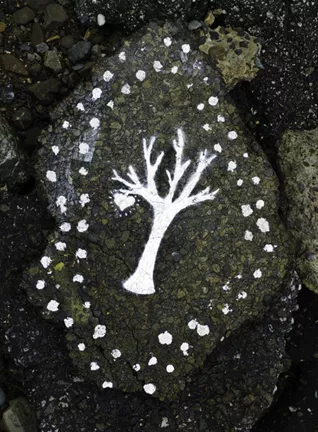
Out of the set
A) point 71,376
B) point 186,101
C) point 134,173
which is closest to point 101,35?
point 186,101

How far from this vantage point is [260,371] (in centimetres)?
248

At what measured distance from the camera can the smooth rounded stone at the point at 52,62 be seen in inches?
98.7

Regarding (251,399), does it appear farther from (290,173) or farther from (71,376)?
(290,173)

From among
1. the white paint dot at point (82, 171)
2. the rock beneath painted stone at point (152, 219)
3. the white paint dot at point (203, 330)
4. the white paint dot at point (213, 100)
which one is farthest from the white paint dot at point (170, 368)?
the white paint dot at point (213, 100)

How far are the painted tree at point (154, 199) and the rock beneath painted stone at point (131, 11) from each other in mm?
486

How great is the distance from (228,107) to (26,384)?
4.57ft

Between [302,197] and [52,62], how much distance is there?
3.93 ft

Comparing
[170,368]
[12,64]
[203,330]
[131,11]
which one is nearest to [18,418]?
[170,368]

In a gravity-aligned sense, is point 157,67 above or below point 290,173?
above

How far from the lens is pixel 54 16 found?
8.22 feet

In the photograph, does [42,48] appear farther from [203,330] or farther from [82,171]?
[203,330]

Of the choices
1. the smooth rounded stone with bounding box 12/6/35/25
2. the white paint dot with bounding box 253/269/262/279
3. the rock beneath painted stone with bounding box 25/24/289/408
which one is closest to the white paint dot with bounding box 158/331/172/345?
the rock beneath painted stone with bounding box 25/24/289/408

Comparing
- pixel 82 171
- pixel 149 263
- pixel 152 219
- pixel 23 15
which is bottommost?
pixel 149 263

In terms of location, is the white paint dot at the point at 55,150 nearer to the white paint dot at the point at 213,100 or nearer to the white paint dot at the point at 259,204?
the white paint dot at the point at 213,100
